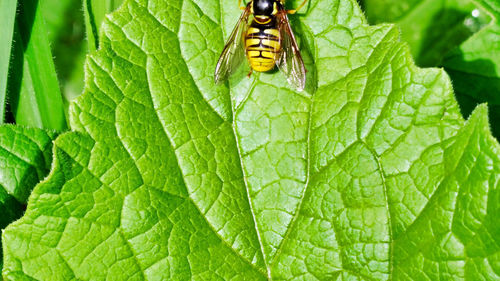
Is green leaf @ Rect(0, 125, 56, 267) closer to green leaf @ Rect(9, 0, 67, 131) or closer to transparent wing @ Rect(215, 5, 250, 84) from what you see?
green leaf @ Rect(9, 0, 67, 131)

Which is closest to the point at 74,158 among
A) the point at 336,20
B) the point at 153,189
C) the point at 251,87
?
the point at 153,189

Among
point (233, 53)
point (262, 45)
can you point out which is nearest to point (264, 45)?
point (262, 45)

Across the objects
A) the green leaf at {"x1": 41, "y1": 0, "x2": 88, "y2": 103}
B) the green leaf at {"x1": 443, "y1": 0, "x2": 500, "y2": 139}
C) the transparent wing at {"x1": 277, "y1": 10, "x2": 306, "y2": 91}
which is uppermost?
the green leaf at {"x1": 41, "y1": 0, "x2": 88, "y2": 103}

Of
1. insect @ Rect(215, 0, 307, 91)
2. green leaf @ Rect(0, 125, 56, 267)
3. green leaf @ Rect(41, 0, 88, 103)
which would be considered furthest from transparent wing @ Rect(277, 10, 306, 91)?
green leaf @ Rect(41, 0, 88, 103)

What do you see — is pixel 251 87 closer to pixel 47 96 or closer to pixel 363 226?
pixel 363 226

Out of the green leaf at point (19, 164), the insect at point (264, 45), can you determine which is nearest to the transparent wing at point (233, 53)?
the insect at point (264, 45)

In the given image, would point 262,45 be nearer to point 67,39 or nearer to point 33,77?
point 33,77
